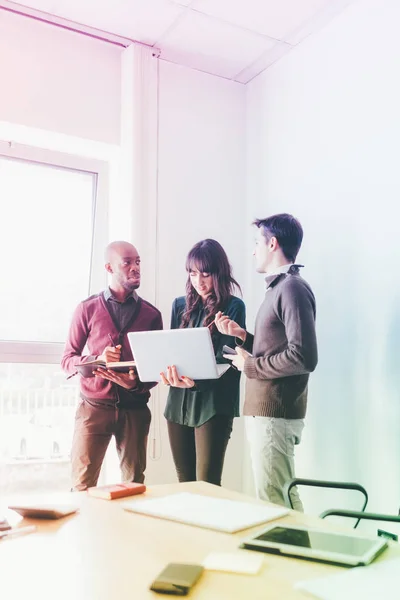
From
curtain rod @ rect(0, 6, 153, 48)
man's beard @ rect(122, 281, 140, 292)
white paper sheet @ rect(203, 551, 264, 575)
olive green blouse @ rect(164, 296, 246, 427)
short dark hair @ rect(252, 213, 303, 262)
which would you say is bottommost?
white paper sheet @ rect(203, 551, 264, 575)

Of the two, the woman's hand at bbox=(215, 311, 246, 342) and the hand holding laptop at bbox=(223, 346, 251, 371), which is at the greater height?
the woman's hand at bbox=(215, 311, 246, 342)

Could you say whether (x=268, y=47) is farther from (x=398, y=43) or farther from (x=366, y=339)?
(x=366, y=339)

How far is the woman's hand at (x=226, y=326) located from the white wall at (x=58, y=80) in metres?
1.50

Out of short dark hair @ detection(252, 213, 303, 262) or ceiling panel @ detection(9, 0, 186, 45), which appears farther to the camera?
ceiling panel @ detection(9, 0, 186, 45)

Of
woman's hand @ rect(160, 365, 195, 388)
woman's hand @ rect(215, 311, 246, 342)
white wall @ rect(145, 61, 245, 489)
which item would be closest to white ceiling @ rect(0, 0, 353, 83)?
white wall @ rect(145, 61, 245, 489)

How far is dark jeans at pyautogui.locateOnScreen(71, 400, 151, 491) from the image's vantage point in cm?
262

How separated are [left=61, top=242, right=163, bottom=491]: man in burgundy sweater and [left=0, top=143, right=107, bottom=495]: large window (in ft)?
2.03

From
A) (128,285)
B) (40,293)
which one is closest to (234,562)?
(128,285)

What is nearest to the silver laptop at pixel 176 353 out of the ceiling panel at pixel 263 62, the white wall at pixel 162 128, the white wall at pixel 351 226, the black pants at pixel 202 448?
the black pants at pixel 202 448

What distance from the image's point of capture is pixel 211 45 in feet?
11.1

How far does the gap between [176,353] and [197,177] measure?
1584mm

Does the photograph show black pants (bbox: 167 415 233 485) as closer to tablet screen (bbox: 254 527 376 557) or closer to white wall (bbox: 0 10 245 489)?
white wall (bbox: 0 10 245 489)

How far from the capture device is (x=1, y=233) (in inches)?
127

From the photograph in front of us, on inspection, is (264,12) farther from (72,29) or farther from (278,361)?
(278,361)
